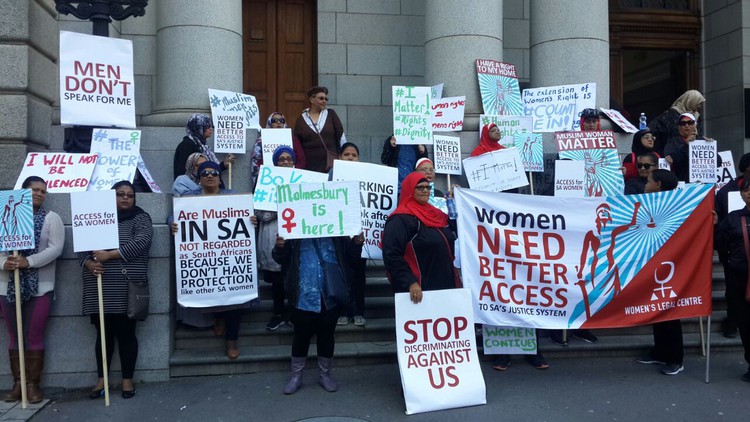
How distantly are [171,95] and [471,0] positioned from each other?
4.64 meters

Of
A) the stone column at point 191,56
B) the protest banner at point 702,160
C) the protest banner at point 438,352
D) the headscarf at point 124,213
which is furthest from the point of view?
the stone column at point 191,56

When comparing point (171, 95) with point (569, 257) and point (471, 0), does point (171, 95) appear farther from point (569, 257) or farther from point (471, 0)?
point (569, 257)

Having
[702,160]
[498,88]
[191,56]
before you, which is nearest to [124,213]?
[191,56]

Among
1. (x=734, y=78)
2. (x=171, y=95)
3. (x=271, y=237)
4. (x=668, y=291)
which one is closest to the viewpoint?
(x=668, y=291)

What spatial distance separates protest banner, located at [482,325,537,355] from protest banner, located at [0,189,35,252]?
4537 millimetres

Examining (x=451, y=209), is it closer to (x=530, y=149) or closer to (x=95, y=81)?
(x=530, y=149)

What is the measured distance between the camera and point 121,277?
6410mm

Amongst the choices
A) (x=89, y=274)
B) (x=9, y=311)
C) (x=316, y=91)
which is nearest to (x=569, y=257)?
(x=316, y=91)

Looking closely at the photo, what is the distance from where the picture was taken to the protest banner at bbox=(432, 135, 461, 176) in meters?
8.91

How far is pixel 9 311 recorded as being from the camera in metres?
6.33

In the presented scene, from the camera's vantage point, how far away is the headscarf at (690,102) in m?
9.55

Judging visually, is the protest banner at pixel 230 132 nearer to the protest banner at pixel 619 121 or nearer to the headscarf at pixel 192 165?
the headscarf at pixel 192 165

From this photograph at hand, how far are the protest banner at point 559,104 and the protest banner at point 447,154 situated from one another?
1972mm

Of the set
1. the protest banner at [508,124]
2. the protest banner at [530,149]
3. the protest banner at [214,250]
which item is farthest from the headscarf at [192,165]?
the protest banner at [530,149]
